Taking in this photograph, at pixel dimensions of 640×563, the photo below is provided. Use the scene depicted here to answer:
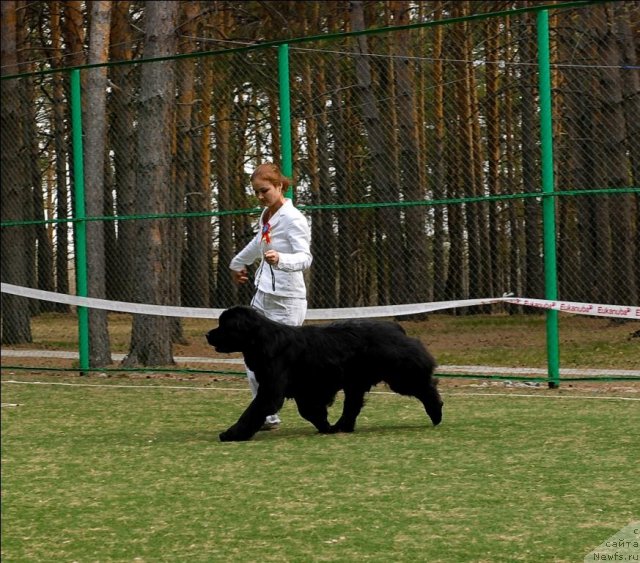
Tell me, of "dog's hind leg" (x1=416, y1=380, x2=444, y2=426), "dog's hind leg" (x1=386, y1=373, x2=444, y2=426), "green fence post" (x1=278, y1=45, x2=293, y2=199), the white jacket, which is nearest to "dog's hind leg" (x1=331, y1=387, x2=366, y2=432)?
"dog's hind leg" (x1=386, y1=373, x2=444, y2=426)

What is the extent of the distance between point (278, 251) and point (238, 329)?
75 centimetres

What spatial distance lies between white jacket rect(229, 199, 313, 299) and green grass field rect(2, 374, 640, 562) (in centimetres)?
97

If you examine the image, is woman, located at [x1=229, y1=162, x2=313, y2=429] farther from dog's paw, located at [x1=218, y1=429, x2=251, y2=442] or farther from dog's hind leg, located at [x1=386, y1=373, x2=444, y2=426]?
dog's hind leg, located at [x1=386, y1=373, x2=444, y2=426]

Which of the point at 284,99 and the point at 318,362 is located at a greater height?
the point at 284,99

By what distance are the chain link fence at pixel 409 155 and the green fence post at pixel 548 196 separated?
20.1 feet

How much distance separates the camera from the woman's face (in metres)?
7.70

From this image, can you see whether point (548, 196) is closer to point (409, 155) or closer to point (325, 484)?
point (325, 484)

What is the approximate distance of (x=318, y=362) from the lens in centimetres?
733

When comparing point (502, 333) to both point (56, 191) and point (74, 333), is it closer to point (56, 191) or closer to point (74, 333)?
point (74, 333)

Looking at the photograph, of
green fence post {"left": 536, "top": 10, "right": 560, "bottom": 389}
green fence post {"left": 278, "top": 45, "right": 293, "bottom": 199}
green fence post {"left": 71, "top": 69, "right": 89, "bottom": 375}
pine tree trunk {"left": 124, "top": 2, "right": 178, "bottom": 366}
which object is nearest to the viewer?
green fence post {"left": 536, "top": 10, "right": 560, "bottom": 389}

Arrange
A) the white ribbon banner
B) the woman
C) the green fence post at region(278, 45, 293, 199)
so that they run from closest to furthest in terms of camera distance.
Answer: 1. the woman
2. the white ribbon banner
3. the green fence post at region(278, 45, 293, 199)

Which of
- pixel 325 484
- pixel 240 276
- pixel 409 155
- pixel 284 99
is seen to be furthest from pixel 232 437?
pixel 409 155

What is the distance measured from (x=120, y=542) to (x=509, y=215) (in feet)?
63.9

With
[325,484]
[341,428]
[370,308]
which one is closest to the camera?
[325,484]
